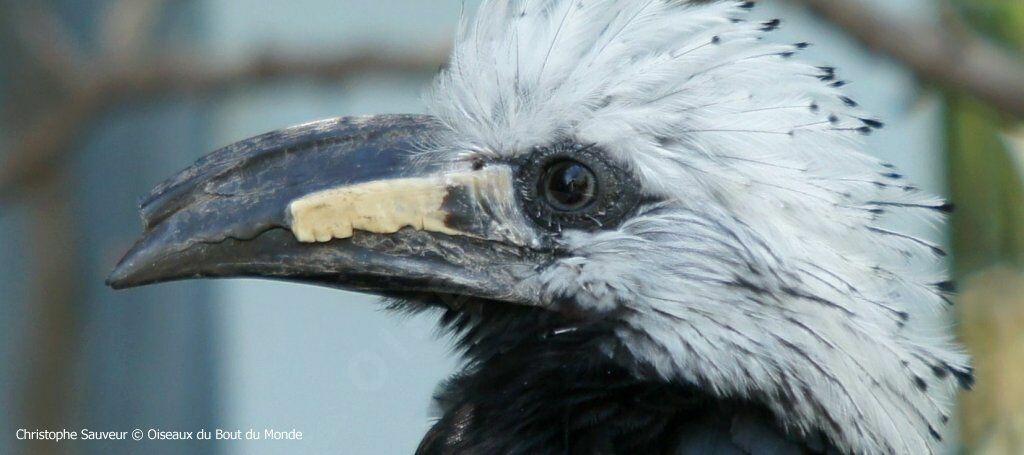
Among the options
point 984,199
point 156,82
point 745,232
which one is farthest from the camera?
point 156,82

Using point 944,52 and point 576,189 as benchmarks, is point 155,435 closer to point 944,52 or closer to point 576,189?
point 944,52

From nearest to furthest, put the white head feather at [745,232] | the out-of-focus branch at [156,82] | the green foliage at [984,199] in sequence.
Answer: the white head feather at [745,232]
the green foliage at [984,199]
the out-of-focus branch at [156,82]

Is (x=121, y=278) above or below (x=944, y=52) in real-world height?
below

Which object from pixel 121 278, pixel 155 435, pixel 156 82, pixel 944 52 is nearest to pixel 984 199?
pixel 944 52

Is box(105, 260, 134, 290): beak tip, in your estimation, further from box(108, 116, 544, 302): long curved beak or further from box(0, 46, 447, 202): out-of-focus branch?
box(0, 46, 447, 202): out-of-focus branch

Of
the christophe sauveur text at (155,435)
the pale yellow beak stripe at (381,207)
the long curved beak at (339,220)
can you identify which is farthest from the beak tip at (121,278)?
the christophe sauveur text at (155,435)

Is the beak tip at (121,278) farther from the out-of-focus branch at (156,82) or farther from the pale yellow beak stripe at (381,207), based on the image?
the out-of-focus branch at (156,82)

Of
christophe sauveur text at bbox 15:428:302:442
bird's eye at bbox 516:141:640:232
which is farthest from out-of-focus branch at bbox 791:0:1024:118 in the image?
bird's eye at bbox 516:141:640:232
